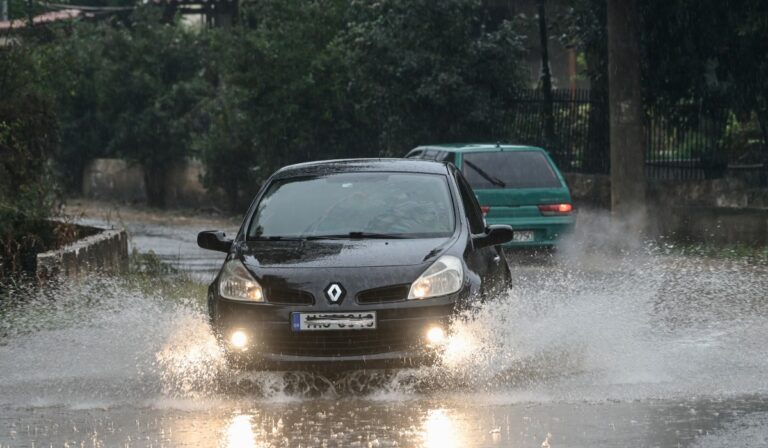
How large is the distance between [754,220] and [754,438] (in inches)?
522

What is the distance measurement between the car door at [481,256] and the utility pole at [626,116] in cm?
1092

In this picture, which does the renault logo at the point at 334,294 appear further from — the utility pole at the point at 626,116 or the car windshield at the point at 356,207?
the utility pole at the point at 626,116

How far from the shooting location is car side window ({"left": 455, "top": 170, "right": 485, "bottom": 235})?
1056cm

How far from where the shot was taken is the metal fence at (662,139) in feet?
73.6

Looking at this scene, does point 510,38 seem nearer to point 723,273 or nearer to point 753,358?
point 723,273

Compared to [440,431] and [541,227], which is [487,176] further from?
[440,431]

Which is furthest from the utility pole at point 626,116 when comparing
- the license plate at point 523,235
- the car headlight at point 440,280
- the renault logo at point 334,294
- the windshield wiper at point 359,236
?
the renault logo at point 334,294

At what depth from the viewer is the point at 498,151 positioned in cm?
1939

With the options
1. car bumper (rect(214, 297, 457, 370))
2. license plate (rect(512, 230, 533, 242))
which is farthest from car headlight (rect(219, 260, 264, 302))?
license plate (rect(512, 230, 533, 242))

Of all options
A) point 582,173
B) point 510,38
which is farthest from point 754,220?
point 510,38

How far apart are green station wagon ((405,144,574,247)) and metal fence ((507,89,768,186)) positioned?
3876 mm

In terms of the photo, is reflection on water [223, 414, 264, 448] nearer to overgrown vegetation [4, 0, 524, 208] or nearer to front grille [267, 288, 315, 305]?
front grille [267, 288, 315, 305]

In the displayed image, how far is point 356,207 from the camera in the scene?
33.9 feet

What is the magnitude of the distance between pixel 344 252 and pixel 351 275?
1.27 ft
